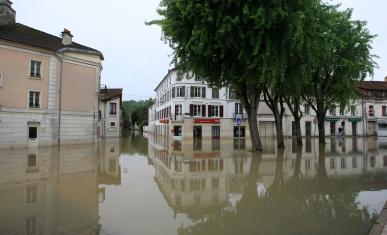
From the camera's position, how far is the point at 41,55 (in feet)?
88.0

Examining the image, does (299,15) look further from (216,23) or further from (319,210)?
(319,210)

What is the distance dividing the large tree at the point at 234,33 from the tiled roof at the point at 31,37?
1159 centimetres

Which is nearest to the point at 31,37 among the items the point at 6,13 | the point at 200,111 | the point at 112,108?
the point at 6,13

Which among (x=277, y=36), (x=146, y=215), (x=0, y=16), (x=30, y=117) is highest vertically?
(x=0, y=16)

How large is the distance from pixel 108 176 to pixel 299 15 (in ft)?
42.8

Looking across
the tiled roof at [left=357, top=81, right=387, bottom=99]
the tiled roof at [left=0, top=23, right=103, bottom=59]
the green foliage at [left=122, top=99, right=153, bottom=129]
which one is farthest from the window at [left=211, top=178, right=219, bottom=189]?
the green foliage at [left=122, top=99, right=153, bottom=129]

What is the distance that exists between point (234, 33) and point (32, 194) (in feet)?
46.2

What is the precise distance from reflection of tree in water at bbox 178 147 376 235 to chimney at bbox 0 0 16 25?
1061 inches

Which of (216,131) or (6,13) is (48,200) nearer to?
(6,13)

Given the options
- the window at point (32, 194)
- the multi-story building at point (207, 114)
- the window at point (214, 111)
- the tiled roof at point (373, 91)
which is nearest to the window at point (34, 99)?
the window at point (32, 194)

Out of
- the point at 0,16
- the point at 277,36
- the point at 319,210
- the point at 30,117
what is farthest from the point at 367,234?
the point at 0,16

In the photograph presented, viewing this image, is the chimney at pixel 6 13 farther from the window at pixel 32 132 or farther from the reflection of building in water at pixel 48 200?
the reflection of building in water at pixel 48 200

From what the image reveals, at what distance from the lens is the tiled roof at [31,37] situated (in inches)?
1000

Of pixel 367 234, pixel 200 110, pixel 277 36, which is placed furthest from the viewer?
pixel 200 110
